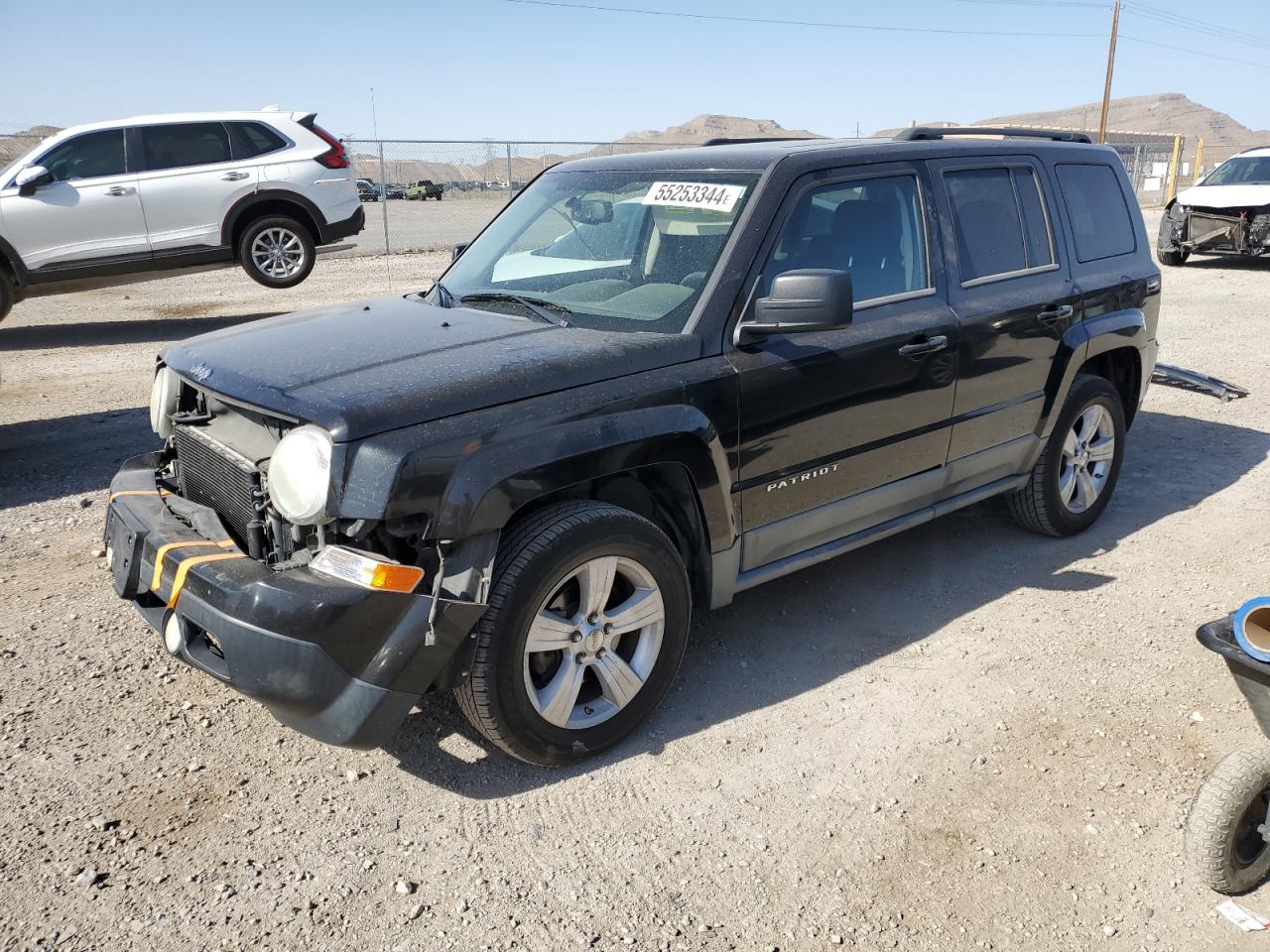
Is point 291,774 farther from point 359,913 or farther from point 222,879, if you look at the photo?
point 359,913

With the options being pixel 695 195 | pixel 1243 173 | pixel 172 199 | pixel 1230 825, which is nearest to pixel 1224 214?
pixel 1243 173

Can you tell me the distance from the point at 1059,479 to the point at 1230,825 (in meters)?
2.56

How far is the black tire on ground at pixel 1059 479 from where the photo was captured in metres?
4.92

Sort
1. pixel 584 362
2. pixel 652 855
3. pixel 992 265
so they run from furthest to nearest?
1. pixel 992 265
2. pixel 584 362
3. pixel 652 855

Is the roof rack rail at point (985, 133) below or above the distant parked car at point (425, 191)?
above

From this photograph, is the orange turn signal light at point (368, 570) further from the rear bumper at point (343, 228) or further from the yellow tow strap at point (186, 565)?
the rear bumper at point (343, 228)

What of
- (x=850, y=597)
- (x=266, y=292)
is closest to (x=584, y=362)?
(x=850, y=597)

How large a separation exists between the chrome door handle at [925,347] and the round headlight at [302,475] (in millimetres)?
2235

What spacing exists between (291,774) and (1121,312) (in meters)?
4.31

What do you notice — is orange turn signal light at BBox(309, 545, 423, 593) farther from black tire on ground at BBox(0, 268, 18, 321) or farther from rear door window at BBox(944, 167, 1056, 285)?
black tire on ground at BBox(0, 268, 18, 321)

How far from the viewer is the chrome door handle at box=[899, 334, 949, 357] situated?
3.97 metres

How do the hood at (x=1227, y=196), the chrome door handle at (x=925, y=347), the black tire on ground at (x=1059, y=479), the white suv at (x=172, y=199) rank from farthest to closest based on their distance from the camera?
the hood at (x=1227, y=196) → the white suv at (x=172, y=199) → the black tire on ground at (x=1059, y=479) → the chrome door handle at (x=925, y=347)

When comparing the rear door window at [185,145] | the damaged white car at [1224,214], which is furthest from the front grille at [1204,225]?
the rear door window at [185,145]

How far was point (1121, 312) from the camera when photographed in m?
5.10
